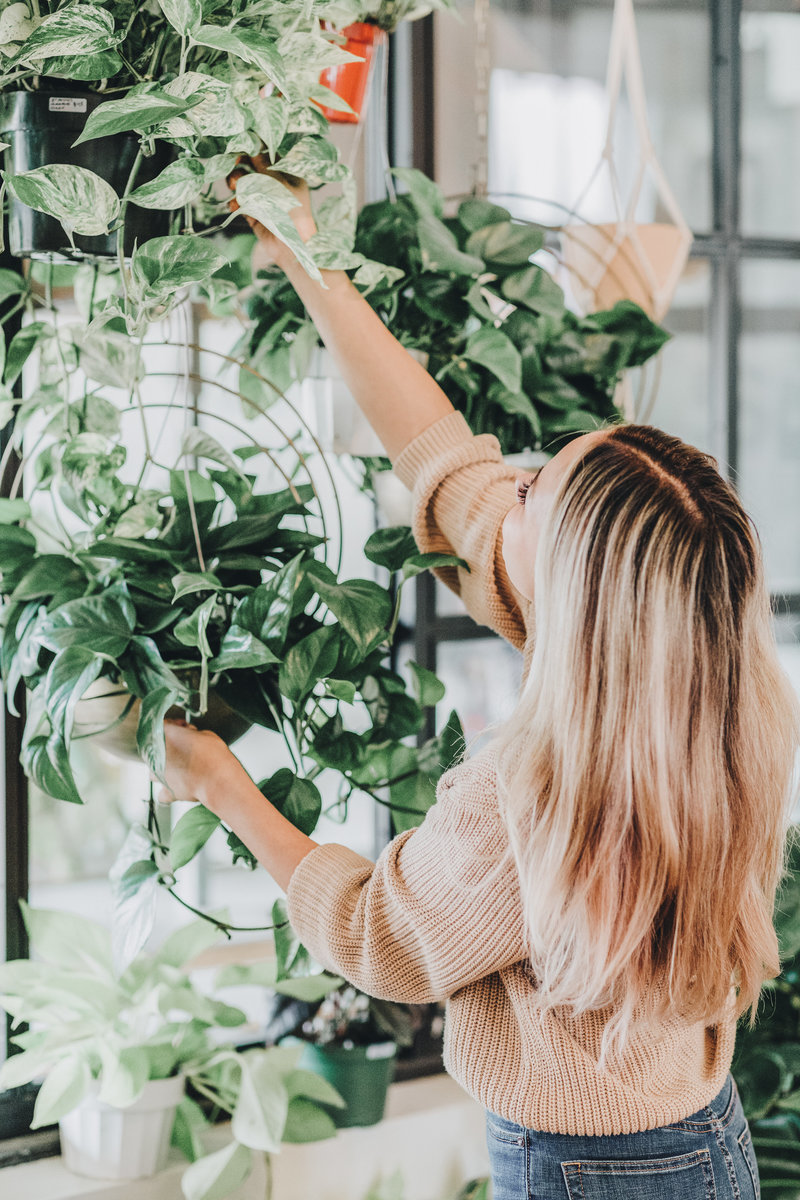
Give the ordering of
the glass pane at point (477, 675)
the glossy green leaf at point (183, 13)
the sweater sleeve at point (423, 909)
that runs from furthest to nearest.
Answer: the glass pane at point (477, 675) < the sweater sleeve at point (423, 909) < the glossy green leaf at point (183, 13)

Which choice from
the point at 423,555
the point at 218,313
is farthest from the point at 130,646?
the point at 218,313

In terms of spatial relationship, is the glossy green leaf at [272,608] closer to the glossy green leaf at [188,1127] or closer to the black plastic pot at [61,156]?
the black plastic pot at [61,156]

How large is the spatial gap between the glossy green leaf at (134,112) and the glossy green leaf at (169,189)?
0.04m

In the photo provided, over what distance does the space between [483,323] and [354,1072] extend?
3.49ft

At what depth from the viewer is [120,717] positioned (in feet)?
3.49

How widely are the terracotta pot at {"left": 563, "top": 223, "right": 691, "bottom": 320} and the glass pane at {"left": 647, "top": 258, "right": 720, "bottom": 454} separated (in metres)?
0.59

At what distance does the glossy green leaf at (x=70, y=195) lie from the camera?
81cm

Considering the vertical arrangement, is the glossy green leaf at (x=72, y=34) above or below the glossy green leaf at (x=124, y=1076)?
above

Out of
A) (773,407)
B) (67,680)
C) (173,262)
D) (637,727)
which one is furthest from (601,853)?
(773,407)

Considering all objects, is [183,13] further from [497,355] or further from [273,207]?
[497,355]

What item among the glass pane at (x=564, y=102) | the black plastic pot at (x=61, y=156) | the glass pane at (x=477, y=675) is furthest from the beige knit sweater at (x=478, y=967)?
the glass pane at (x=564, y=102)

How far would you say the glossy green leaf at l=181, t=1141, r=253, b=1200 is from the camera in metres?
1.35

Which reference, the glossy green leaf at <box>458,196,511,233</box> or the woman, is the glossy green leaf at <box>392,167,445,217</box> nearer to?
the glossy green leaf at <box>458,196,511,233</box>

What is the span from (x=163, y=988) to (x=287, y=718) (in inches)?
21.5
